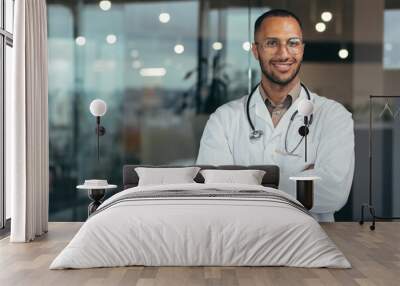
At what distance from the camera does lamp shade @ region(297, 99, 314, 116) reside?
7.10 meters

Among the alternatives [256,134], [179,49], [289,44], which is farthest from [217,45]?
[256,134]

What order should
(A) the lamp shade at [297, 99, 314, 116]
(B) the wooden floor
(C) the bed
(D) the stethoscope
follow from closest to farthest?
1. (B) the wooden floor
2. (C) the bed
3. (A) the lamp shade at [297, 99, 314, 116]
4. (D) the stethoscope

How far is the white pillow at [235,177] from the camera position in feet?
22.1

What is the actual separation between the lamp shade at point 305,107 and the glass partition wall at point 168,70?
41cm

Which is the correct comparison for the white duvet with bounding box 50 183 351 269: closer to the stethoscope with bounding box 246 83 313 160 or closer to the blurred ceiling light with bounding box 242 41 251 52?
the stethoscope with bounding box 246 83 313 160

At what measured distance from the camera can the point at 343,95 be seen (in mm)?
7441

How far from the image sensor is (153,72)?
7.52 meters

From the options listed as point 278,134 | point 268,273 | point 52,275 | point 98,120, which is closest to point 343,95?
point 278,134

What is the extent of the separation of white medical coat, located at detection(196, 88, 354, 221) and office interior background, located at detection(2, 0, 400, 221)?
130 mm

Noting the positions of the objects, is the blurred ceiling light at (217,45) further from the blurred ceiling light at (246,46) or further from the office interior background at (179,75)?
the blurred ceiling light at (246,46)

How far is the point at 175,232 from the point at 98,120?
9.80 ft

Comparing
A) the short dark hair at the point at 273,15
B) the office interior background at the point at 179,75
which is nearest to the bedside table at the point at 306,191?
the office interior background at the point at 179,75

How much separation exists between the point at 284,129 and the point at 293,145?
0.23 meters

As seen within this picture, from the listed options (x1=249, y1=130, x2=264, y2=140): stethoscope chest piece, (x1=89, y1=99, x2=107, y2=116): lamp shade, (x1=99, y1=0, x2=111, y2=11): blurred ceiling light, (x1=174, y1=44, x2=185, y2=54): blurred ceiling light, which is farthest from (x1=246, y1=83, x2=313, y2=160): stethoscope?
(x1=99, y1=0, x2=111, y2=11): blurred ceiling light
